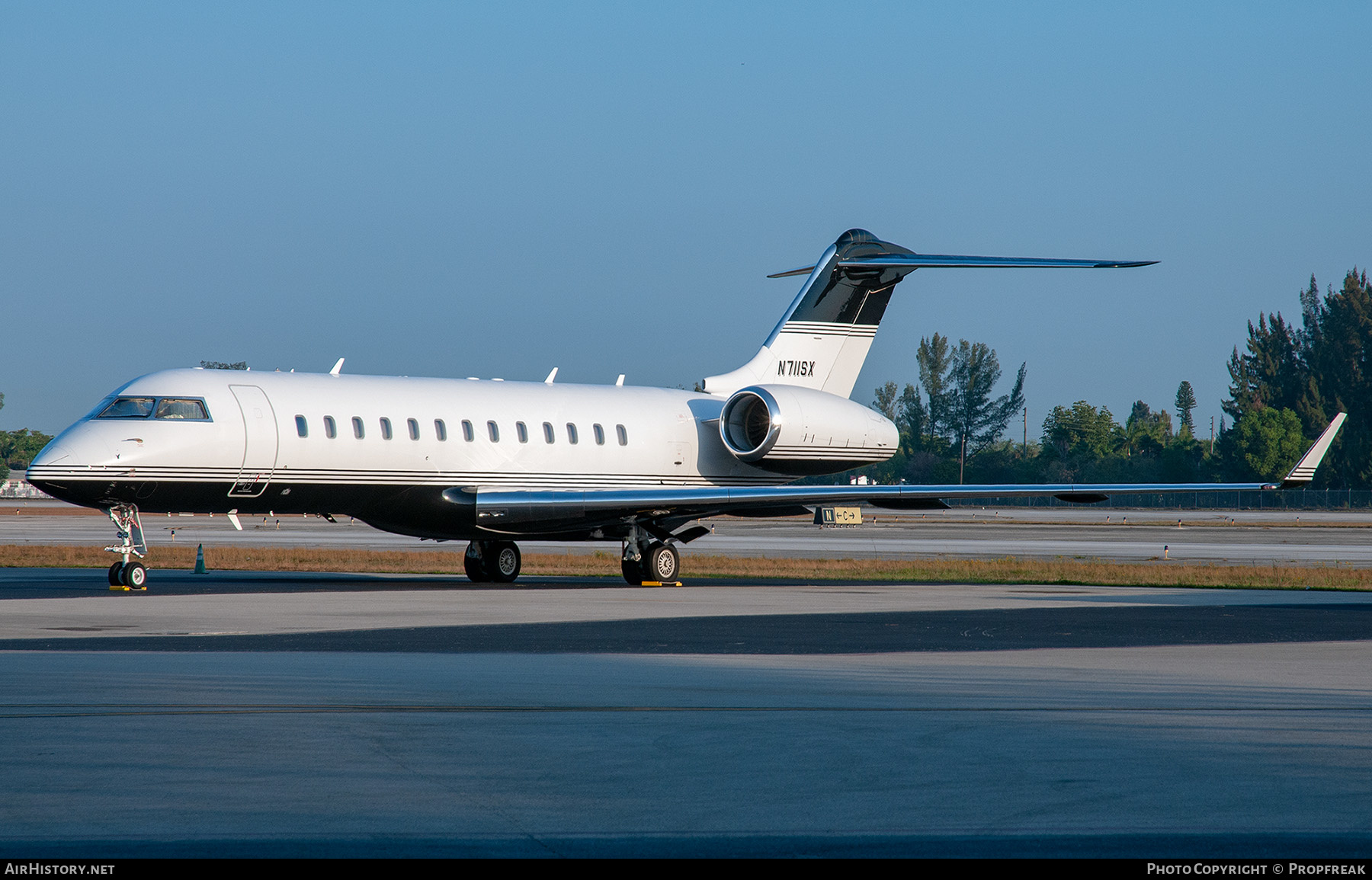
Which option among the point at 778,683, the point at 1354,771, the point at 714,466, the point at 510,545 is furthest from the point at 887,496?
the point at 1354,771

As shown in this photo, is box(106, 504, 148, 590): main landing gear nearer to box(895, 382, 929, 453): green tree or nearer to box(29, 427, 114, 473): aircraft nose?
box(29, 427, 114, 473): aircraft nose

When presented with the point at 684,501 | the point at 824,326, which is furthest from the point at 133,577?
the point at 824,326

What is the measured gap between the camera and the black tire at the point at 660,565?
85.8 ft

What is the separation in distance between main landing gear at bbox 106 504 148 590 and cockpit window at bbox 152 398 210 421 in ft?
5.16

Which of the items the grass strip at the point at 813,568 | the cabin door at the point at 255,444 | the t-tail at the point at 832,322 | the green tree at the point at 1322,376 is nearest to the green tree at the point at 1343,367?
the green tree at the point at 1322,376

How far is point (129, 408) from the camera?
2286cm

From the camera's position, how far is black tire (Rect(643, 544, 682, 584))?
1029 inches

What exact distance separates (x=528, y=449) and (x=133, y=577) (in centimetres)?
748

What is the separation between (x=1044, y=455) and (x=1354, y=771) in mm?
131151

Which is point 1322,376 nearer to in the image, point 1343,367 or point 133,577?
point 1343,367

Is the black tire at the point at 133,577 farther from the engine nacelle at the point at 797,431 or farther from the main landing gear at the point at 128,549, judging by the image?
the engine nacelle at the point at 797,431

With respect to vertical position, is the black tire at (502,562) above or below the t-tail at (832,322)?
below

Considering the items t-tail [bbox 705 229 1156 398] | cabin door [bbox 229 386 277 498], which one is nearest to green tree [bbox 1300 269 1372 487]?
t-tail [bbox 705 229 1156 398]

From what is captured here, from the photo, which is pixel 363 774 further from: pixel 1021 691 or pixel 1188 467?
pixel 1188 467
